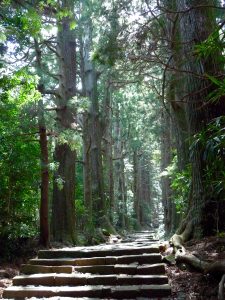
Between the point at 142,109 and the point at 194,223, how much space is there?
50.3 ft

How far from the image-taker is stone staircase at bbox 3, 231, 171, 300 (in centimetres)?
475

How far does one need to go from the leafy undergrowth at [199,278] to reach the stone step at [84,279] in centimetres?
27

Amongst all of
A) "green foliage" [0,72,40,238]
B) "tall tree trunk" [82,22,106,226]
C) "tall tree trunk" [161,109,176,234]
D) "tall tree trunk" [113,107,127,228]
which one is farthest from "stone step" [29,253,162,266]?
"tall tree trunk" [113,107,127,228]

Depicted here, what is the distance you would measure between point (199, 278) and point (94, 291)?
1.42m

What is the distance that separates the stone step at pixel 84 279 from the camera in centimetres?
496

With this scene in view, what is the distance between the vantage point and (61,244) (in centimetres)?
960

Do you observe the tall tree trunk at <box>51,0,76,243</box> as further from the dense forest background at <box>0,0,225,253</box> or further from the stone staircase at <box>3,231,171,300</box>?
the stone staircase at <box>3,231,171,300</box>

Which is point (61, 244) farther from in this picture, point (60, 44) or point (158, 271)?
point (60, 44)

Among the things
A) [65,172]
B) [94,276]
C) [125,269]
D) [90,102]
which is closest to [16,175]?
[65,172]

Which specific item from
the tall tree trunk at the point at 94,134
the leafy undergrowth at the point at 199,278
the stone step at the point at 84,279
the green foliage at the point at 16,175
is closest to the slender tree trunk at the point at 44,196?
the green foliage at the point at 16,175

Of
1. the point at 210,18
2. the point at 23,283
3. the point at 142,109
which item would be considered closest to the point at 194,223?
the point at 23,283

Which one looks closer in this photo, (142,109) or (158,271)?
(158,271)

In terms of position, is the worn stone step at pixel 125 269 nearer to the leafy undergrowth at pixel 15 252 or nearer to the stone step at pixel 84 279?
the stone step at pixel 84 279

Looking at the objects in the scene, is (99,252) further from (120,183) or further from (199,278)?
(120,183)
